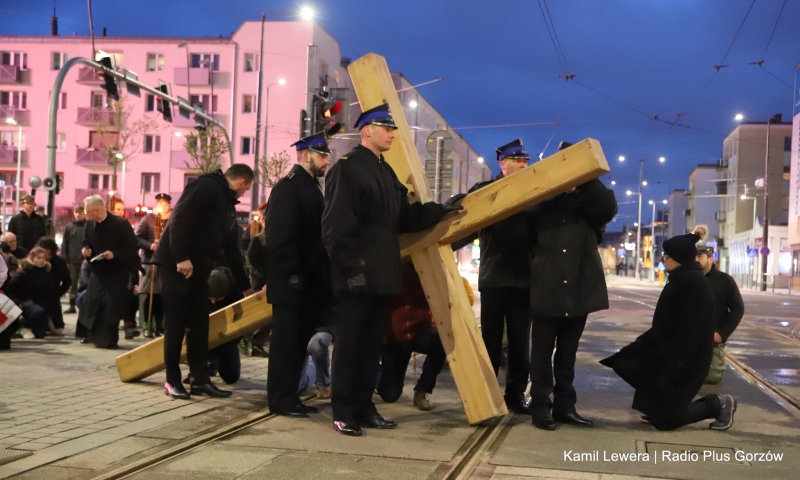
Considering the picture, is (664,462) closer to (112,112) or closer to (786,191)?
(112,112)

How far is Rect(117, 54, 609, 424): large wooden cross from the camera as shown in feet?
19.8

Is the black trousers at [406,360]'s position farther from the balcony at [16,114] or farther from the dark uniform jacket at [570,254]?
the balcony at [16,114]

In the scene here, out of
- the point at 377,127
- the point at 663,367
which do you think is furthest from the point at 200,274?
the point at 663,367

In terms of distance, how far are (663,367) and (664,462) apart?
1.25m

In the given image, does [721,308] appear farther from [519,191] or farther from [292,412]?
[292,412]

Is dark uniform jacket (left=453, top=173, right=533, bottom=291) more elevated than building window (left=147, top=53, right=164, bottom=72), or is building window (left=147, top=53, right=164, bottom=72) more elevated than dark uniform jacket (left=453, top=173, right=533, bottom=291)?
building window (left=147, top=53, right=164, bottom=72)

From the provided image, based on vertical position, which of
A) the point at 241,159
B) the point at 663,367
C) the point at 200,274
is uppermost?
the point at 241,159

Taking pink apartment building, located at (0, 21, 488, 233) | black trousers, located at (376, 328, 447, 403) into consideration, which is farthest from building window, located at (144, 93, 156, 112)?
black trousers, located at (376, 328, 447, 403)

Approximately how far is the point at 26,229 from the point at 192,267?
881cm

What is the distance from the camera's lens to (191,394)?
24.4 ft

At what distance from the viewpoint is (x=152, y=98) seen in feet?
183

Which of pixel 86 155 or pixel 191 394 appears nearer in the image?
pixel 191 394

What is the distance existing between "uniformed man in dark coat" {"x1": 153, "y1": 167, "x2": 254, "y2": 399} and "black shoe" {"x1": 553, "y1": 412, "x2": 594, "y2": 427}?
2.70 meters

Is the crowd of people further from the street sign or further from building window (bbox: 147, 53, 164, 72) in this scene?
building window (bbox: 147, 53, 164, 72)
